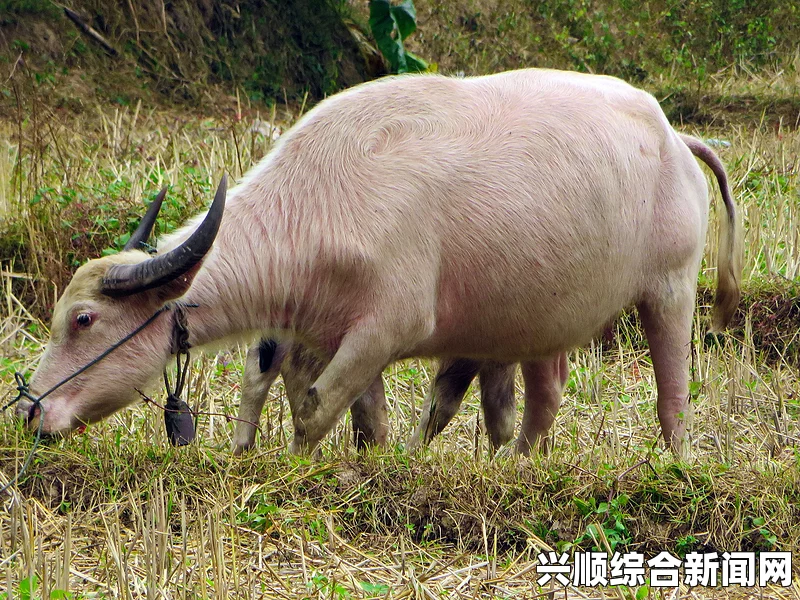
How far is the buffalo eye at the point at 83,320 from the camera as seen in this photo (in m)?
3.26

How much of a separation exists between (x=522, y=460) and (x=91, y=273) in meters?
1.57

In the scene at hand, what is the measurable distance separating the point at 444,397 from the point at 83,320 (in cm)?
159

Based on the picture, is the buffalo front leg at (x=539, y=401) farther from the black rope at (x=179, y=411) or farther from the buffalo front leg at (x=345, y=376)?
the black rope at (x=179, y=411)

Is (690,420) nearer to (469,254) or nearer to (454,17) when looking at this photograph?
(469,254)

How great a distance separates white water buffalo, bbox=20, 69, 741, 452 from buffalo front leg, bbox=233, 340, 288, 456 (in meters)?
0.30

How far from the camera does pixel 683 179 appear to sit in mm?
4055

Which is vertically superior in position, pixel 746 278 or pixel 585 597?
pixel 585 597

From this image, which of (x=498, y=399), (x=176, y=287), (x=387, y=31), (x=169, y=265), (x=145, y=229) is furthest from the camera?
(x=387, y=31)

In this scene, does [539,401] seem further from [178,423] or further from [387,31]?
[387,31]

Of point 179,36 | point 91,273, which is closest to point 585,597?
point 91,273

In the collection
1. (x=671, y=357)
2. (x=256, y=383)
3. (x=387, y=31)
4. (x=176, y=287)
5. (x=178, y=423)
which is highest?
(x=176, y=287)

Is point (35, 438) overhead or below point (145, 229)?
below

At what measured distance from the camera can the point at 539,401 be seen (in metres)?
4.37

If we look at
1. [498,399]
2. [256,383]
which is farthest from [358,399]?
[498,399]
